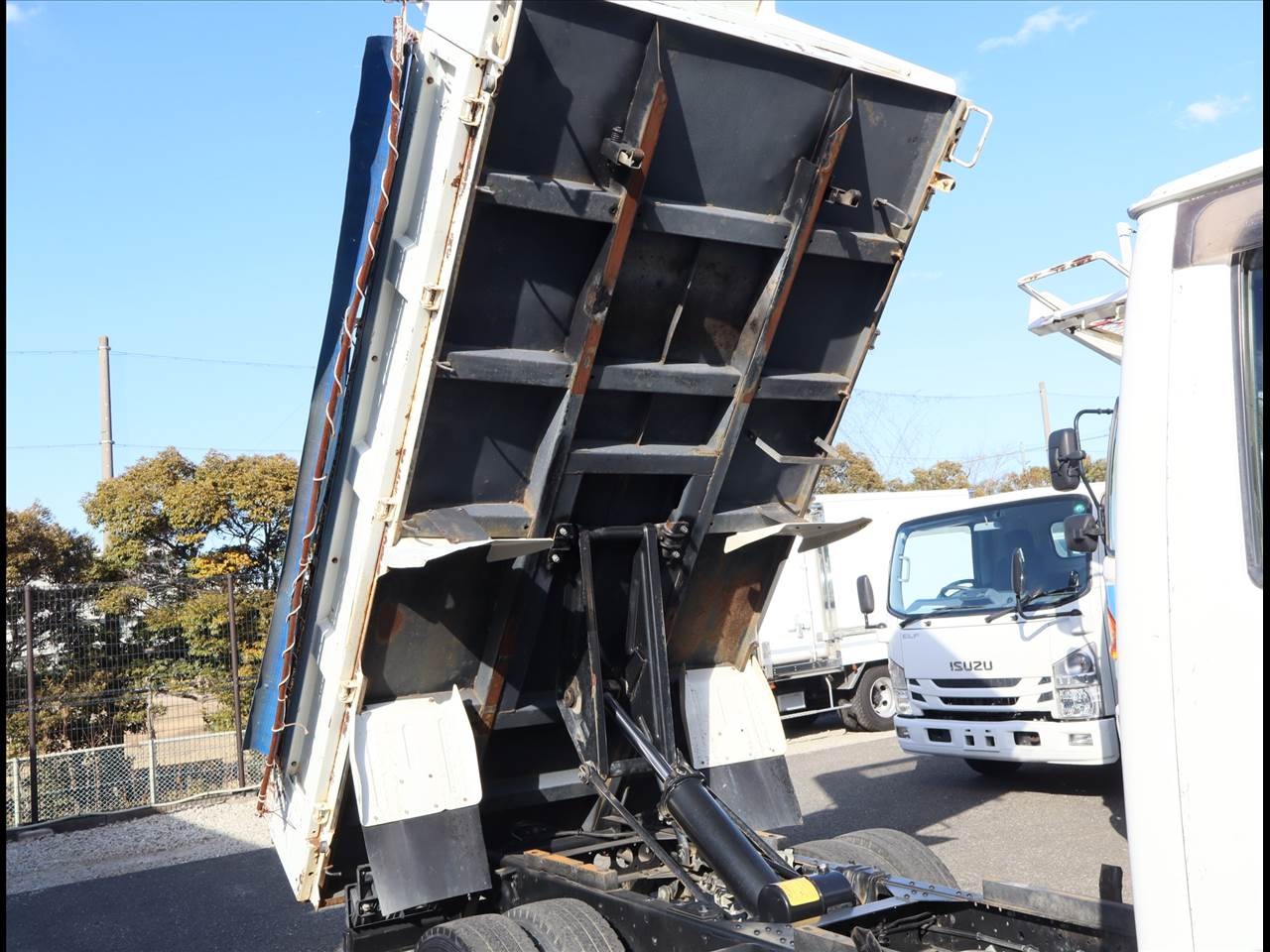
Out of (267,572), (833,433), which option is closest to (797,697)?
(267,572)

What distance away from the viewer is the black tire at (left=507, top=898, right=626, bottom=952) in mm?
3859

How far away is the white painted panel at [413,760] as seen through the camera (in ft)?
13.8

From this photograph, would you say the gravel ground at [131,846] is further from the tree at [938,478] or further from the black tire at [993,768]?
the tree at [938,478]

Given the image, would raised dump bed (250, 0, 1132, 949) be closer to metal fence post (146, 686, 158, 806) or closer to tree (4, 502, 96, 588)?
metal fence post (146, 686, 158, 806)

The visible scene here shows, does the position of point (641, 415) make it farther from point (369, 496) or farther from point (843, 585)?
point (843, 585)

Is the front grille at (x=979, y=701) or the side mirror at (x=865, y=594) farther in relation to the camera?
the side mirror at (x=865, y=594)

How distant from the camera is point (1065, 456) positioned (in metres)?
6.17

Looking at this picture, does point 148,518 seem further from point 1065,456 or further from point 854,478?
point 854,478

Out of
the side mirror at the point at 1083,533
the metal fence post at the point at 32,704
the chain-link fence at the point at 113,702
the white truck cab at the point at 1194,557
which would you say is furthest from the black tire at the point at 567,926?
the metal fence post at the point at 32,704

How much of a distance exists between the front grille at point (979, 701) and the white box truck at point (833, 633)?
156 inches

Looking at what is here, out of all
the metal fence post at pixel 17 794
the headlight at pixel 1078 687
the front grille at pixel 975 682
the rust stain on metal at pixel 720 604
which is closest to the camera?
the rust stain on metal at pixel 720 604

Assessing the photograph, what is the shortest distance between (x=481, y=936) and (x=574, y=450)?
1.72m

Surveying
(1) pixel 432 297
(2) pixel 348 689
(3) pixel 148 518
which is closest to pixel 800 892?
(2) pixel 348 689

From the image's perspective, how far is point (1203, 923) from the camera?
204 centimetres
